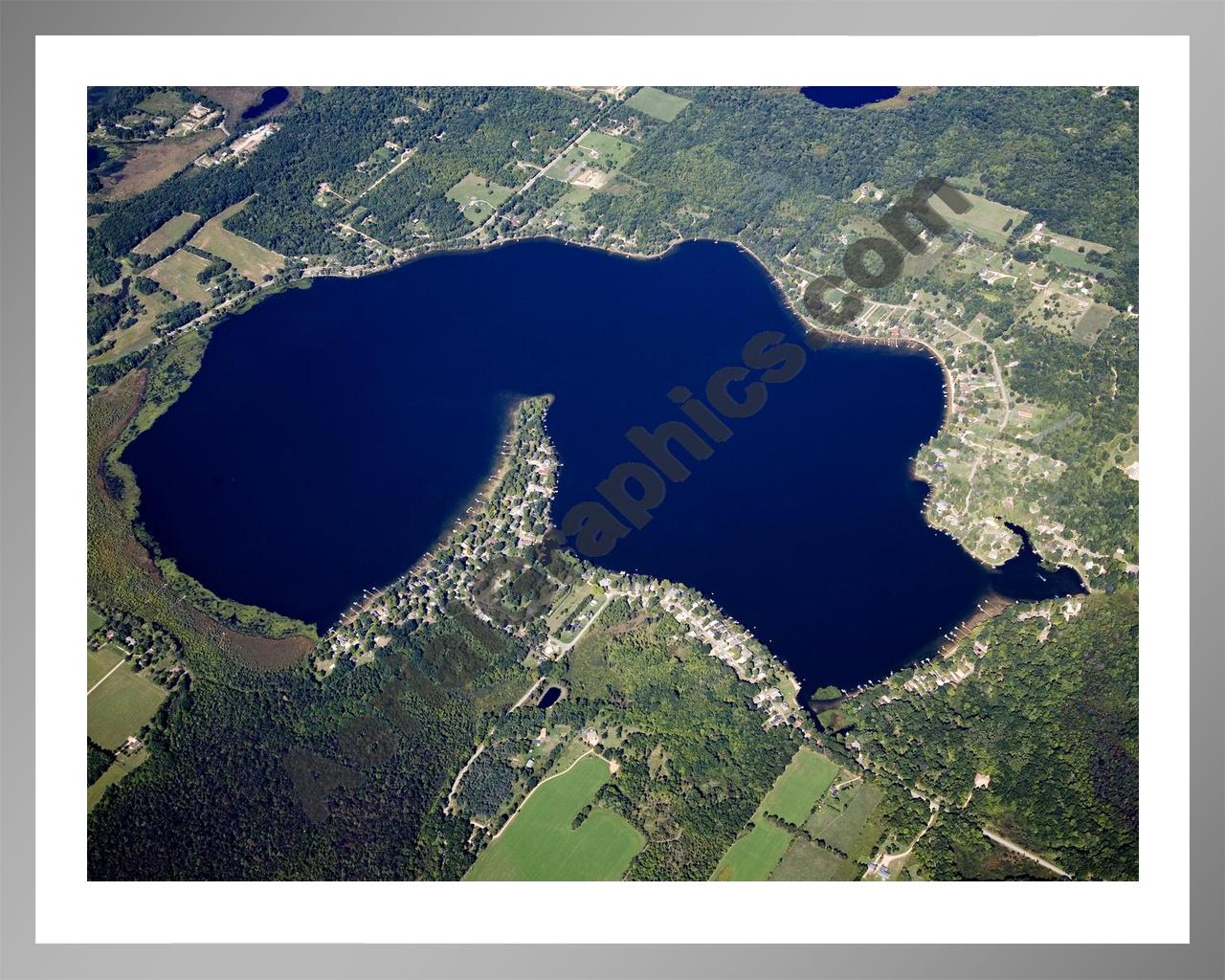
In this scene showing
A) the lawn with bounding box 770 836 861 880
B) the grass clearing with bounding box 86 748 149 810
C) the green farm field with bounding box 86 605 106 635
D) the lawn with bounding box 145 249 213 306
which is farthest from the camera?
the lawn with bounding box 145 249 213 306

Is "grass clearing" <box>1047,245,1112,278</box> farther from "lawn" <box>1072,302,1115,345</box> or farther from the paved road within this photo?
the paved road

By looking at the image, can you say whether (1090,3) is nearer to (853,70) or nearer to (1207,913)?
(853,70)

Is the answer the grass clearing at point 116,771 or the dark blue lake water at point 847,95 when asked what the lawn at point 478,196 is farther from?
the grass clearing at point 116,771

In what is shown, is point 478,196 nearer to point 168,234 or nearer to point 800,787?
point 168,234

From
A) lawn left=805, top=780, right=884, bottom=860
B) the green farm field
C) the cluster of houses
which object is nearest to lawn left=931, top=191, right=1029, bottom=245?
lawn left=805, top=780, right=884, bottom=860

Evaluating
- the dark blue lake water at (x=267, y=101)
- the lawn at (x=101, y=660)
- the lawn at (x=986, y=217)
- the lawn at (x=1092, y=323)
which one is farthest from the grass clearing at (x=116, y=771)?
the lawn at (x=986, y=217)
